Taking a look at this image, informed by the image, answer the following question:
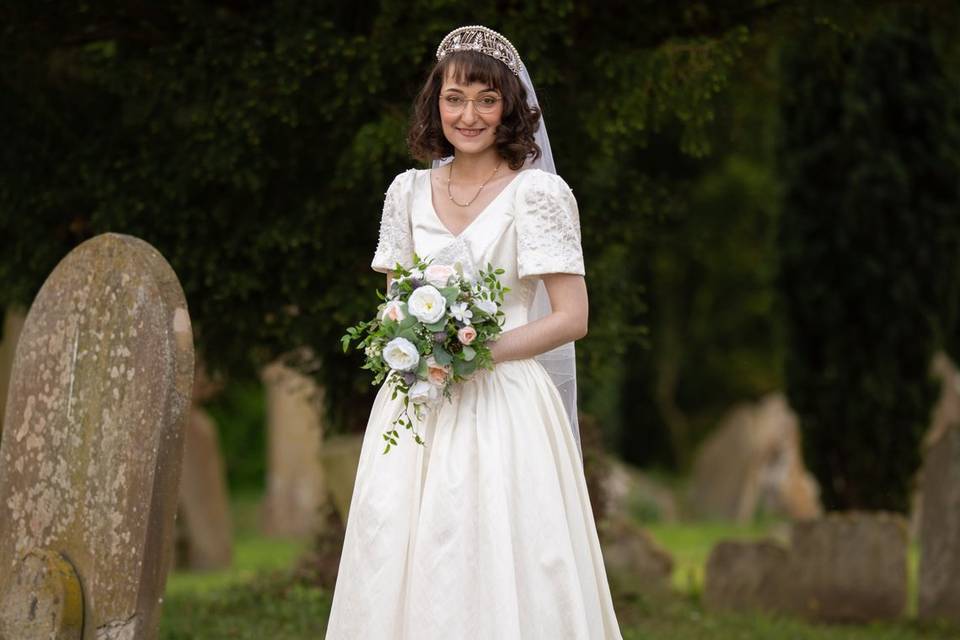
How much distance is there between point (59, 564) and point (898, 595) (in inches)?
210

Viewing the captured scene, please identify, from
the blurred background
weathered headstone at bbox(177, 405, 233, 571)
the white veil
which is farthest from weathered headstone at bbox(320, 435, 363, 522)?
weathered headstone at bbox(177, 405, 233, 571)

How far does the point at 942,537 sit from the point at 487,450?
17.5 ft

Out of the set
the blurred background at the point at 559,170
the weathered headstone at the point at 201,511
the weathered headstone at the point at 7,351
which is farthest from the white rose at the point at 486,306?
the weathered headstone at the point at 201,511

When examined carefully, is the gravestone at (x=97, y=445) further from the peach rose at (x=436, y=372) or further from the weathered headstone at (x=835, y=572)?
the weathered headstone at (x=835, y=572)

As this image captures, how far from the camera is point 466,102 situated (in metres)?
4.29

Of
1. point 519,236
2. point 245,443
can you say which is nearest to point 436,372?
point 519,236

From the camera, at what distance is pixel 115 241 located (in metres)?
5.21

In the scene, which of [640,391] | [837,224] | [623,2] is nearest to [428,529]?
[623,2]

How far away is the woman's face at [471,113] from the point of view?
14.0 feet

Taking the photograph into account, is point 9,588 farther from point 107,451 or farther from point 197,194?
point 197,194

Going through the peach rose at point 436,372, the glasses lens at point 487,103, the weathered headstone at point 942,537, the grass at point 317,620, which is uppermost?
the glasses lens at point 487,103

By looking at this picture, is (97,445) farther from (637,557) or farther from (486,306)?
(637,557)

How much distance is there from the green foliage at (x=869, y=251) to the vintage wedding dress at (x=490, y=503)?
599cm

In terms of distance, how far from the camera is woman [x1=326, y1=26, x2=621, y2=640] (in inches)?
155
